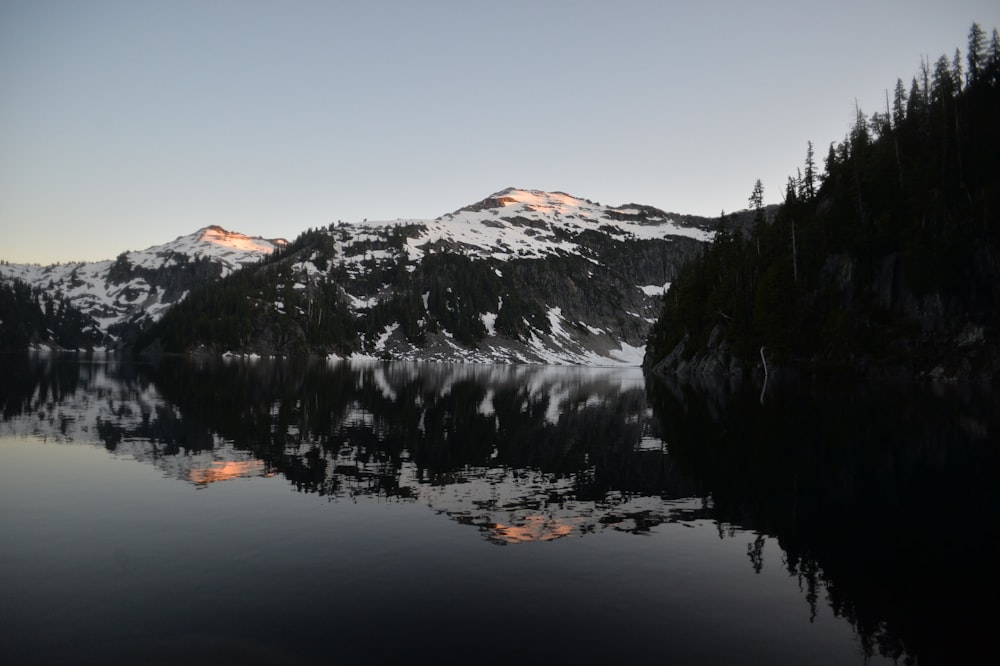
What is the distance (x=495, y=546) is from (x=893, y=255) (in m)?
101

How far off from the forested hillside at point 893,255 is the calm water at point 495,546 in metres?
60.3

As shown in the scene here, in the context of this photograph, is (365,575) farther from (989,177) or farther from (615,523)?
(989,177)

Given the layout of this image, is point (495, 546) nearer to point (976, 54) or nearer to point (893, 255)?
point (893, 255)

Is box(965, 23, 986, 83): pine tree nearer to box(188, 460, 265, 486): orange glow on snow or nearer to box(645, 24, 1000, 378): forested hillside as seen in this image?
box(645, 24, 1000, 378): forested hillside

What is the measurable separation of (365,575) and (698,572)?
878 centimetres

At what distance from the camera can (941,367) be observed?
86438mm

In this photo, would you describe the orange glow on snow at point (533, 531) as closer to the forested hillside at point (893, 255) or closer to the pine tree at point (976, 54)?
the forested hillside at point (893, 255)

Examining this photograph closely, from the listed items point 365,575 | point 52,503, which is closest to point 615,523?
point 365,575

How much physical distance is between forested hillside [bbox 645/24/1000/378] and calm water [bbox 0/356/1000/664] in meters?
60.3

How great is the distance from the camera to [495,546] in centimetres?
1861

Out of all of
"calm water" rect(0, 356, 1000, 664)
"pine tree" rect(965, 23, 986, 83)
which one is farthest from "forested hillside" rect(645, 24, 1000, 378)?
"calm water" rect(0, 356, 1000, 664)

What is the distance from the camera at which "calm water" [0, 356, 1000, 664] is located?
1214cm

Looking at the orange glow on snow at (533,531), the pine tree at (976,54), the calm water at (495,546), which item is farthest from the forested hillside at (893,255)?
the orange glow on snow at (533,531)

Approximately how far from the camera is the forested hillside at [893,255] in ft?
287
